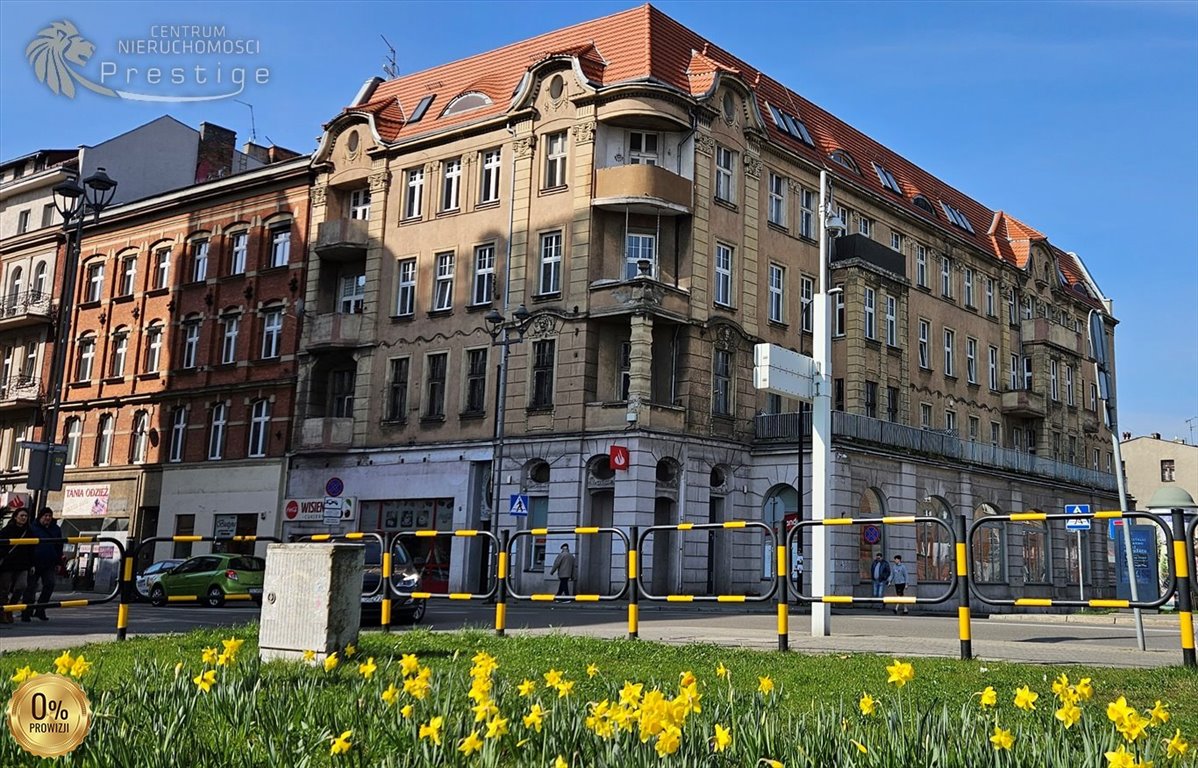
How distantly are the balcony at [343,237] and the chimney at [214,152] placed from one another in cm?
1554

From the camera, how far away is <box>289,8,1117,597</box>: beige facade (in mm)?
33594

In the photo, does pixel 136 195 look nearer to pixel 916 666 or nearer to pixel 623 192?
pixel 623 192

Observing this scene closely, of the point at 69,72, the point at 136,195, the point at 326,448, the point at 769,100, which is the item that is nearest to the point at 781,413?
the point at 769,100

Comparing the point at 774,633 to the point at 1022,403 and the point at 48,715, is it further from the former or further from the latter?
the point at 1022,403

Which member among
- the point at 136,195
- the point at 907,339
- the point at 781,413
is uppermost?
the point at 136,195

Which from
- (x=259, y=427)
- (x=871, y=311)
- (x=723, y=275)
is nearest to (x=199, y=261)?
(x=259, y=427)

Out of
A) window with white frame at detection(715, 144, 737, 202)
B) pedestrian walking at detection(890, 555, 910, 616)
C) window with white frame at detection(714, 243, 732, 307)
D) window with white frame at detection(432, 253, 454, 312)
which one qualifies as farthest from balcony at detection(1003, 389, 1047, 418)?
window with white frame at detection(432, 253, 454, 312)

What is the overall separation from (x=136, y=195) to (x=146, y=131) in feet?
9.84

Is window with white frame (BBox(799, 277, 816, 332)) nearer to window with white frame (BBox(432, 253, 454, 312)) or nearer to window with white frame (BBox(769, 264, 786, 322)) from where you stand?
window with white frame (BBox(769, 264, 786, 322))

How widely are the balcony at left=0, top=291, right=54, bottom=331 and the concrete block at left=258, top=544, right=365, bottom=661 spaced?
45.8 meters

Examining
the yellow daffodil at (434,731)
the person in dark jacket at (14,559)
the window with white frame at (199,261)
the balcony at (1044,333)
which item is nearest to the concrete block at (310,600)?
the yellow daffodil at (434,731)

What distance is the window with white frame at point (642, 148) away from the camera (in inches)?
1378

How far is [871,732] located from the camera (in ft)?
17.0

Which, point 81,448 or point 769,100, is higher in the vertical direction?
point 769,100
